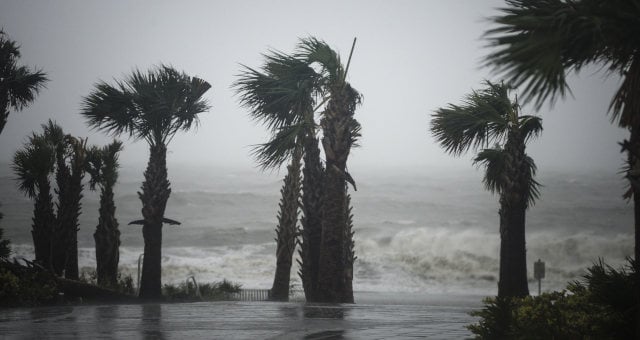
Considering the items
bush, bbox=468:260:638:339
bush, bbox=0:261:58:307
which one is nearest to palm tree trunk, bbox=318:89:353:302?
bush, bbox=0:261:58:307

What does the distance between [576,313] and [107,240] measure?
23.5 metres

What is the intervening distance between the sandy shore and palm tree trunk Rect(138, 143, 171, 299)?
6901mm

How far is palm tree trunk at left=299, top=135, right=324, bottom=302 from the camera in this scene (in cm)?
2042

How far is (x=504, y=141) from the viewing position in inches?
657

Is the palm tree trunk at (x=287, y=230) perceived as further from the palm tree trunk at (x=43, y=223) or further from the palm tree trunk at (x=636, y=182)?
the palm tree trunk at (x=636, y=182)

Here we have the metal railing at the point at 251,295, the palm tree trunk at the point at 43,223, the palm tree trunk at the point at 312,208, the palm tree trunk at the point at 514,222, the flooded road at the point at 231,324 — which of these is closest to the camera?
the flooded road at the point at 231,324

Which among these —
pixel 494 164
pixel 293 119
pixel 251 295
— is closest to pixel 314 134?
pixel 293 119

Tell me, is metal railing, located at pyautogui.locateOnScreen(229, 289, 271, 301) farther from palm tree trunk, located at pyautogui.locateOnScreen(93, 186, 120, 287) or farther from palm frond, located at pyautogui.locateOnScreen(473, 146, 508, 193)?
palm frond, located at pyautogui.locateOnScreen(473, 146, 508, 193)

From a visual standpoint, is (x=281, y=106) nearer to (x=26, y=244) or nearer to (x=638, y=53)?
(x=638, y=53)

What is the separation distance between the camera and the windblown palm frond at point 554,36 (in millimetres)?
6141

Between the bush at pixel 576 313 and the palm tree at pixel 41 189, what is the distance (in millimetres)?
21117

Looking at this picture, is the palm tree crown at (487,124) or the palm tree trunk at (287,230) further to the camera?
the palm tree trunk at (287,230)

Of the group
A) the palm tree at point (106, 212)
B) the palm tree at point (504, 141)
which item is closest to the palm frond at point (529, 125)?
the palm tree at point (504, 141)

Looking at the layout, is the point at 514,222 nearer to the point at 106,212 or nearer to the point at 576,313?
the point at 576,313
